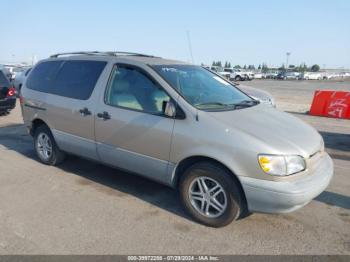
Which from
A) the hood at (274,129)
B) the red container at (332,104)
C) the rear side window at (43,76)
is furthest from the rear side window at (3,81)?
the red container at (332,104)

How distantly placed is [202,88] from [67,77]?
2.20 metres

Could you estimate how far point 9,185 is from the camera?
16.7 feet

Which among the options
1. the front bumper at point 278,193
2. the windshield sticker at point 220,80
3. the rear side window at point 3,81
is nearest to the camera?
the front bumper at point 278,193

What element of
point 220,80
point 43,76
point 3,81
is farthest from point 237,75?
point 220,80

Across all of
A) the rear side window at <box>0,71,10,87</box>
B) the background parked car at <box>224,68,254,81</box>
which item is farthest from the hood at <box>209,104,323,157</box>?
the background parked car at <box>224,68,254,81</box>

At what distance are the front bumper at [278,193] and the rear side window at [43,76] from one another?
12.0 feet

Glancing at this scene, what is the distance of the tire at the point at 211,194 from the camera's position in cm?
374

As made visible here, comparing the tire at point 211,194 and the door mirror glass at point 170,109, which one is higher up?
the door mirror glass at point 170,109

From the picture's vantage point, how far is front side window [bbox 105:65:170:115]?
4309 mm

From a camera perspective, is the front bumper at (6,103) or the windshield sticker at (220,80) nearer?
the windshield sticker at (220,80)

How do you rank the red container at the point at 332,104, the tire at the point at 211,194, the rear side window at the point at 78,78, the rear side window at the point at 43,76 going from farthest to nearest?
the red container at the point at 332,104
the rear side window at the point at 43,76
the rear side window at the point at 78,78
the tire at the point at 211,194

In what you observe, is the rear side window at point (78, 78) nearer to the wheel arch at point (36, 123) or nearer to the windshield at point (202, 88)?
the wheel arch at point (36, 123)

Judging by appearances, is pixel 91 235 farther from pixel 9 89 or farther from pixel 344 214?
pixel 9 89

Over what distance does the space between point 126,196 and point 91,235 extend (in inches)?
43.4
